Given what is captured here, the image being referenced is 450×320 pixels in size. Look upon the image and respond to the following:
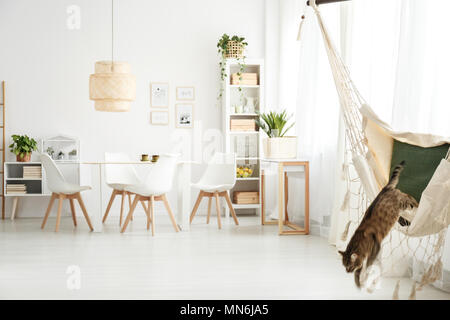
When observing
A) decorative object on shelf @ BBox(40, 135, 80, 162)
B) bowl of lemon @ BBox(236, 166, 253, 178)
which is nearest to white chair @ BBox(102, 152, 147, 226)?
decorative object on shelf @ BBox(40, 135, 80, 162)

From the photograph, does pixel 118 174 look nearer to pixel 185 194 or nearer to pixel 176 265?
pixel 185 194

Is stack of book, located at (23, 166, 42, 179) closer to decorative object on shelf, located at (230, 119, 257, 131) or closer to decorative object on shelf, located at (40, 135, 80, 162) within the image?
decorative object on shelf, located at (40, 135, 80, 162)

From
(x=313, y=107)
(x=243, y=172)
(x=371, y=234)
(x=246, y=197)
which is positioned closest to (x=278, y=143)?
(x=313, y=107)

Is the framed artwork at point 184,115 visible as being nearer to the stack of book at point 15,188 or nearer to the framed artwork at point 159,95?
the framed artwork at point 159,95

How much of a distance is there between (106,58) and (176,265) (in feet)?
11.9

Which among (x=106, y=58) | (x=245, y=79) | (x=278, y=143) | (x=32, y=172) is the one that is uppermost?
(x=106, y=58)

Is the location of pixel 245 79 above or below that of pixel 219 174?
above

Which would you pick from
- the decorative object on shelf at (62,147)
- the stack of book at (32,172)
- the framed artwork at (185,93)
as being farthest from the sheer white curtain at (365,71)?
the stack of book at (32,172)

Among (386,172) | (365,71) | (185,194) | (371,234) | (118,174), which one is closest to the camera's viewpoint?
(371,234)

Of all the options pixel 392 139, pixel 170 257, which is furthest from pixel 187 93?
pixel 392 139

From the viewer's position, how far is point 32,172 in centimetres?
634

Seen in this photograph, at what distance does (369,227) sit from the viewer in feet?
6.89

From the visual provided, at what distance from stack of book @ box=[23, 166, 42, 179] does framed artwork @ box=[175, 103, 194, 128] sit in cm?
174

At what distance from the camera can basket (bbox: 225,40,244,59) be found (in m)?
6.55
